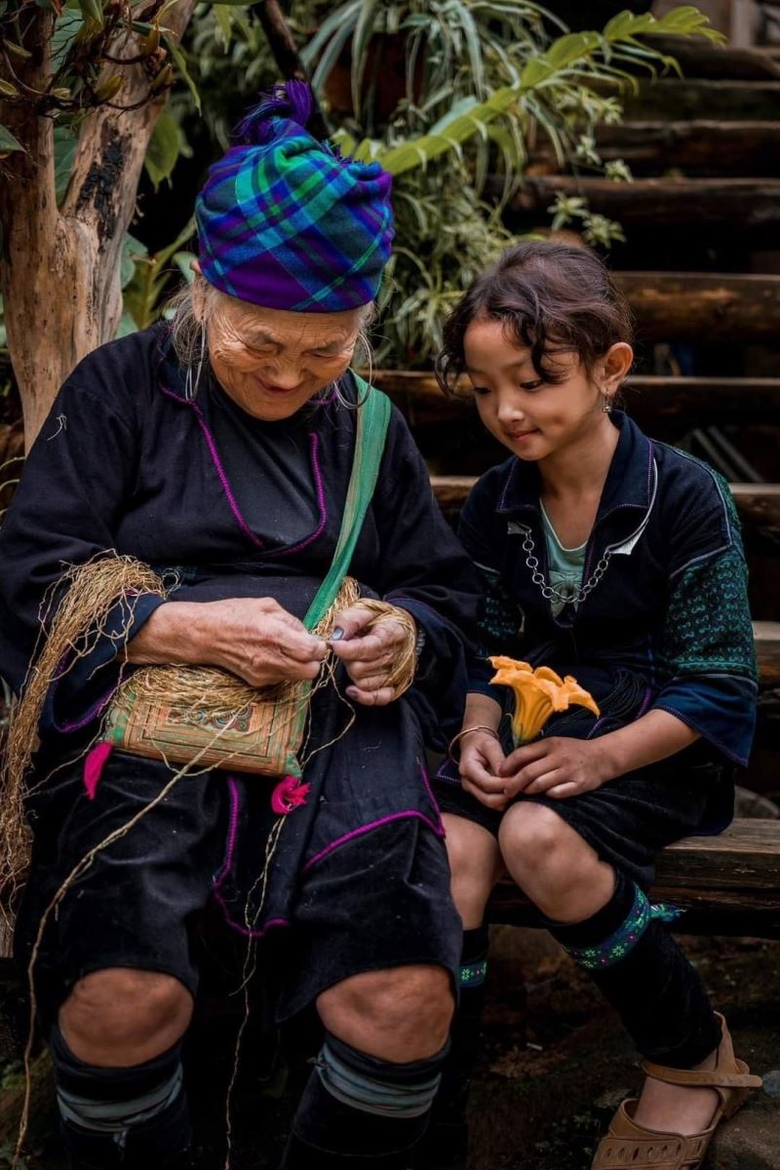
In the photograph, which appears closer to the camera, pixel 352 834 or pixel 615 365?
pixel 352 834

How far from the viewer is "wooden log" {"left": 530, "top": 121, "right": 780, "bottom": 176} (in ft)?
14.7

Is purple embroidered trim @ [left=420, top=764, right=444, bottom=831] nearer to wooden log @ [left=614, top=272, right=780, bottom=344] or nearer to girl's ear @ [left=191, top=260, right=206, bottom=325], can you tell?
girl's ear @ [left=191, top=260, right=206, bottom=325]

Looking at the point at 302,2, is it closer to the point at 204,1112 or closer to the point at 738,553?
the point at 738,553

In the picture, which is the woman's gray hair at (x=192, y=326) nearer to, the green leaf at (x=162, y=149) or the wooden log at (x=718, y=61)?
the green leaf at (x=162, y=149)

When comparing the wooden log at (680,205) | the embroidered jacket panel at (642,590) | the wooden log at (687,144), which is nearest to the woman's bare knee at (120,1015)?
the embroidered jacket panel at (642,590)

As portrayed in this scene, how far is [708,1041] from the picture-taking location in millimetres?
2201

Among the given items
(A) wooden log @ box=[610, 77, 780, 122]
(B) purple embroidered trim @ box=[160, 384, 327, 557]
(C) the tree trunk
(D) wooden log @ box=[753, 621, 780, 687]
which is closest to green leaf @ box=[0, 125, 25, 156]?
(C) the tree trunk

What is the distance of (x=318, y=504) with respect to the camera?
7.01 ft

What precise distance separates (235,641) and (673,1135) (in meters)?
1.17

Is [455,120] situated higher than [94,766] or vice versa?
[455,120]

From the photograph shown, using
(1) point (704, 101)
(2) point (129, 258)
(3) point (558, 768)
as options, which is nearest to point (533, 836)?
(3) point (558, 768)

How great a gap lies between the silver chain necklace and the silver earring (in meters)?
0.68

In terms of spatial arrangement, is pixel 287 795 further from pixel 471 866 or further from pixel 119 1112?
pixel 119 1112

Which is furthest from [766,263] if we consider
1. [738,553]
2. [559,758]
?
Result: [559,758]
